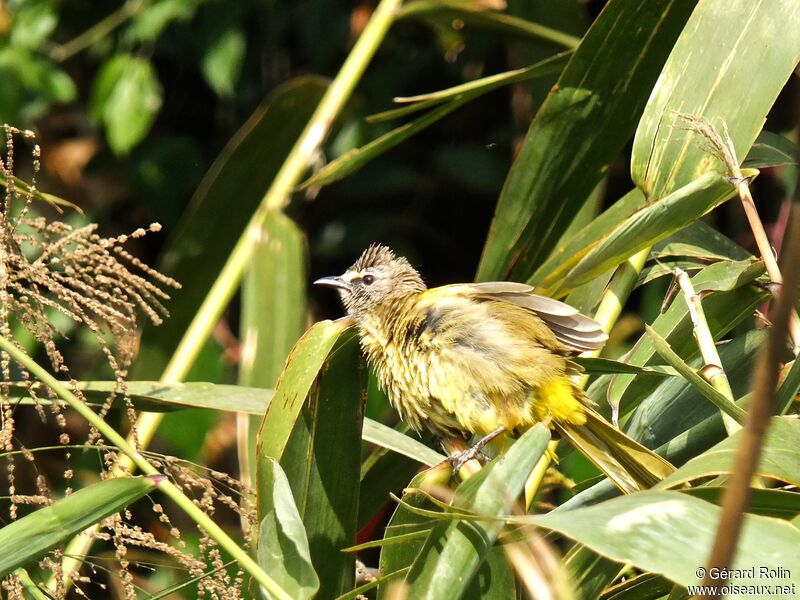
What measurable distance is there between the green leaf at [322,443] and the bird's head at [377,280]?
50cm

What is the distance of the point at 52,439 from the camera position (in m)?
4.21

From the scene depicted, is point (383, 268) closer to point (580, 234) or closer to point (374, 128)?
point (580, 234)

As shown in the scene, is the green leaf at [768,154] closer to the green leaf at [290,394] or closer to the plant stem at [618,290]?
the plant stem at [618,290]

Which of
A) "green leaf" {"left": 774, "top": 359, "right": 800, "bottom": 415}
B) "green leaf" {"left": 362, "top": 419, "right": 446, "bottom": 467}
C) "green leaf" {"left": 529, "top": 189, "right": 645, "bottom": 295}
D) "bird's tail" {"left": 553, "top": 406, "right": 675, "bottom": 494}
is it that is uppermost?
"green leaf" {"left": 529, "top": 189, "right": 645, "bottom": 295}

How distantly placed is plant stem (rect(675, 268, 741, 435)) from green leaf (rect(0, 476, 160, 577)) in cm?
77

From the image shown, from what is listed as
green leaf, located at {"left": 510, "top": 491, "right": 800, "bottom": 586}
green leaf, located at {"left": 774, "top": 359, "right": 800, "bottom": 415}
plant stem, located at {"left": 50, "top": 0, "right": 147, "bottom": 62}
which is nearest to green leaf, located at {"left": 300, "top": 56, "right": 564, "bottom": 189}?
green leaf, located at {"left": 774, "top": 359, "right": 800, "bottom": 415}

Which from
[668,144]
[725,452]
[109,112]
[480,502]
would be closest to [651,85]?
[668,144]

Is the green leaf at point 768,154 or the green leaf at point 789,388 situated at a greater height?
the green leaf at point 768,154

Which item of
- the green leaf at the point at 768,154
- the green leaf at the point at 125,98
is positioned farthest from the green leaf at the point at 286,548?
the green leaf at the point at 125,98

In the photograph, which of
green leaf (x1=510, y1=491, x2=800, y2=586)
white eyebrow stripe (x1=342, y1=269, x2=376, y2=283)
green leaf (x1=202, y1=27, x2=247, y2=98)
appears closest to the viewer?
green leaf (x1=510, y1=491, x2=800, y2=586)

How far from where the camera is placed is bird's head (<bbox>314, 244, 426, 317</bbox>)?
212cm

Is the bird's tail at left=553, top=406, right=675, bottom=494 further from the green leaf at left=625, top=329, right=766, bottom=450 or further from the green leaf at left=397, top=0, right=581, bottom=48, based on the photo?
the green leaf at left=397, top=0, right=581, bottom=48

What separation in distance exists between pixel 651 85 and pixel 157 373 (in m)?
1.42

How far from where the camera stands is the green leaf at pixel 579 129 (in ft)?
6.33
